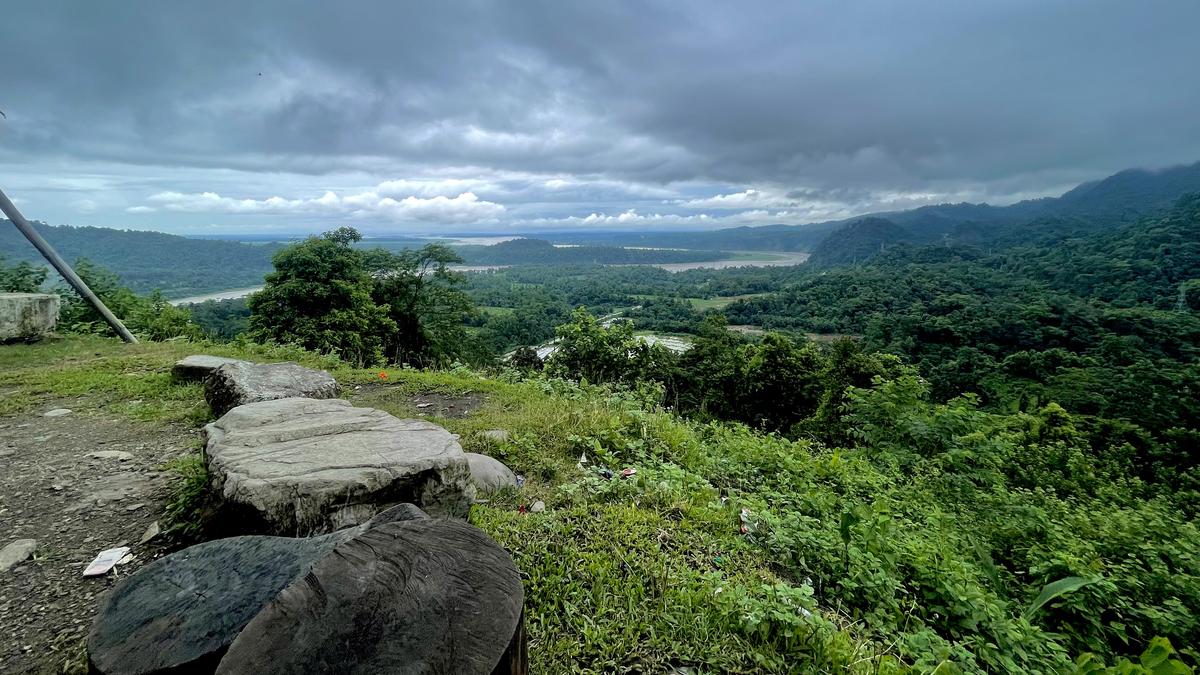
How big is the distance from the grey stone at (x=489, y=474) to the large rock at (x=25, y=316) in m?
11.1

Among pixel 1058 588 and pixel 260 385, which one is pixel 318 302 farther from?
pixel 1058 588

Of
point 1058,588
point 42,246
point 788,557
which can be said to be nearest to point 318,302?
point 42,246

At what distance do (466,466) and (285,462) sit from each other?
121cm

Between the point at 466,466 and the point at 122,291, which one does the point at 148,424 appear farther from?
the point at 122,291

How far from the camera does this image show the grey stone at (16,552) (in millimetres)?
2905

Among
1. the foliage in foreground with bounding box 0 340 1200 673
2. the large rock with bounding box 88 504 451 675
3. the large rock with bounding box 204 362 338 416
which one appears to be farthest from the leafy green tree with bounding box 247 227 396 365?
the large rock with bounding box 88 504 451 675

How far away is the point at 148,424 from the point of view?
17.9ft

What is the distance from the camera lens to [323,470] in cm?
326

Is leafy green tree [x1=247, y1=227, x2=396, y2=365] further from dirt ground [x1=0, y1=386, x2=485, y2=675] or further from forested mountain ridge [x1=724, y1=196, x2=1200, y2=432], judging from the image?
forested mountain ridge [x1=724, y1=196, x2=1200, y2=432]

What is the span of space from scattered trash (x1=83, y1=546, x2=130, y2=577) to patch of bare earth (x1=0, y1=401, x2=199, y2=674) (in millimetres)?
43

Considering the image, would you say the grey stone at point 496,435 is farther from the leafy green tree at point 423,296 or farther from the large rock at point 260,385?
the leafy green tree at point 423,296

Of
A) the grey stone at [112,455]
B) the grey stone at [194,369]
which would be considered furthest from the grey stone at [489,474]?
the grey stone at [194,369]

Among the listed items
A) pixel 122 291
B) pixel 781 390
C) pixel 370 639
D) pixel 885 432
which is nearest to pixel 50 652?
pixel 370 639

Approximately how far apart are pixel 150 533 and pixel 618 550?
3.17 meters
